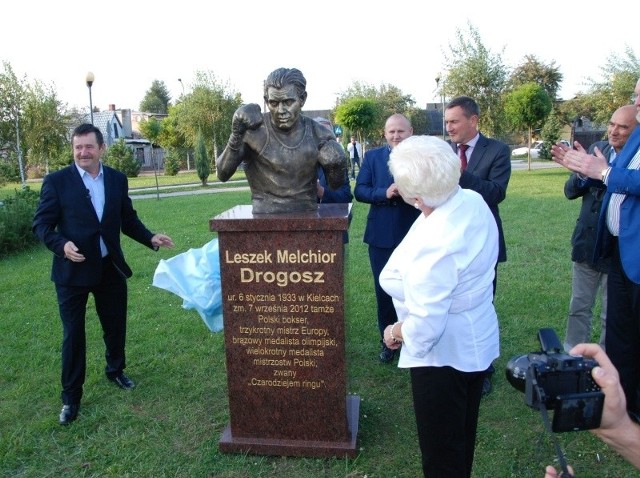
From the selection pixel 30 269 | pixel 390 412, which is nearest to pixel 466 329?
pixel 390 412

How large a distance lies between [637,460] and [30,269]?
8326mm

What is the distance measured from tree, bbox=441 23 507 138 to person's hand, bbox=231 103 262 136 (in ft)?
66.1

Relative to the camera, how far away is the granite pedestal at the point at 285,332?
3.00m

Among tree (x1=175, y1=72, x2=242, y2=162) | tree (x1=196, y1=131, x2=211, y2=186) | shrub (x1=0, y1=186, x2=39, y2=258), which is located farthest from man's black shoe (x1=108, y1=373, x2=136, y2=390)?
tree (x1=175, y1=72, x2=242, y2=162)

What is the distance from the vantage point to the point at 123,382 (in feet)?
13.5

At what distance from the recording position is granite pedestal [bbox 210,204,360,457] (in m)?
3.00

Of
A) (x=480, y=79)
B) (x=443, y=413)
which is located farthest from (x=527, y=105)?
(x=443, y=413)

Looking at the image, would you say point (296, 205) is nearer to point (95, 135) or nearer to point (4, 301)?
point (95, 135)

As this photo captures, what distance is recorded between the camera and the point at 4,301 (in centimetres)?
635

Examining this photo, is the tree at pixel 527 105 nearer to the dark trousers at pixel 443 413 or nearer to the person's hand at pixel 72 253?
the person's hand at pixel 72 253

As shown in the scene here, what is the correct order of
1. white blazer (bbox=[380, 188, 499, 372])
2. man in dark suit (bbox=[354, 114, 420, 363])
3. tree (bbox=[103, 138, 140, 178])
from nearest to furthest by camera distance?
white blazer (bbox=[380, 188, 499, 372])
man in dark suit (bbox=[354, 114, 420, 363])
tree (bbox=[103, 138, 140, 178])

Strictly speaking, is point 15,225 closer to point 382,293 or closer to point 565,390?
point 382,293

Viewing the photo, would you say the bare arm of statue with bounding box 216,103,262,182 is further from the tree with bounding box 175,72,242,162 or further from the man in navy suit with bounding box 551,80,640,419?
the tree with bounding box 175,72,242,162

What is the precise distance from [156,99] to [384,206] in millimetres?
76578
